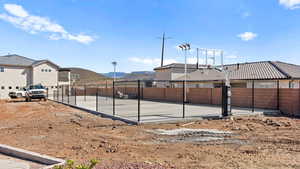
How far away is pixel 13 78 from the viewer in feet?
124

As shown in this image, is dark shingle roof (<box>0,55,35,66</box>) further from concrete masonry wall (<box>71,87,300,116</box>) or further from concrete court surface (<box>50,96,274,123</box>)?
concrete court surface (<box>50,96,274,123</box>)

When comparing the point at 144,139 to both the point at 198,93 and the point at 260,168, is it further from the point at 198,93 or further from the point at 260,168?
the point at 198,93

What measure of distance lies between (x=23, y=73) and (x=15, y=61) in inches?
97.7

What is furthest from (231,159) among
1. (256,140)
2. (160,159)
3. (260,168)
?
(256,140)

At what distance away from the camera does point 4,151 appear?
A: 6.08 metres

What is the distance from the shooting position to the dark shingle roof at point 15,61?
1487 inches

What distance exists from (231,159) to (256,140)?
2629 millimetres

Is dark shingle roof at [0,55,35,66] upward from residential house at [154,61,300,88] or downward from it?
upward

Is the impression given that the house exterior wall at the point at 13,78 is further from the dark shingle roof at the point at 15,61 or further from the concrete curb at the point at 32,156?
the concrete curb at the point at 32,156

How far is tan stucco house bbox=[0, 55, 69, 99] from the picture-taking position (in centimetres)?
3684

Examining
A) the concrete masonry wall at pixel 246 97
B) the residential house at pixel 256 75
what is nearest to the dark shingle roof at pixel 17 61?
the concrete masonry wall at pixel 246 97

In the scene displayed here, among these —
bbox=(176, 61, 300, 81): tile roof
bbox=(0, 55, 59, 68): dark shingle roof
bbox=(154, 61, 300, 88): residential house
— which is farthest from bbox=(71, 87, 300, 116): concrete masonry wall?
bbox=(0, 55, 59, 68): dark shingle roof

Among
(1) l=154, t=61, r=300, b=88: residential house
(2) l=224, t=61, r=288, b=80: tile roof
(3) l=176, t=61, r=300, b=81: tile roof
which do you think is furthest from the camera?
(2) l=224, t=61, r=288, b=80: tile roof

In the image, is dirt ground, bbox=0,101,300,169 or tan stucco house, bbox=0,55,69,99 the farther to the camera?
tan stucco house, bbox=0,55,69,99
